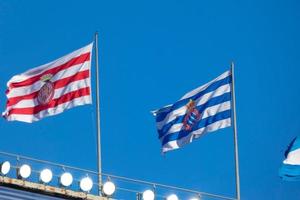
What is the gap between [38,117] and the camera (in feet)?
184

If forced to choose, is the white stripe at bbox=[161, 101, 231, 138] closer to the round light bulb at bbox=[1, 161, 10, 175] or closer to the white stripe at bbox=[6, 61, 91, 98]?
the white stripe at bbox=[6, 61, 91, 98]

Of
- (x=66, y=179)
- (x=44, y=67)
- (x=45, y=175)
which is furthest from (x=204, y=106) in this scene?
(x=45, y=175)

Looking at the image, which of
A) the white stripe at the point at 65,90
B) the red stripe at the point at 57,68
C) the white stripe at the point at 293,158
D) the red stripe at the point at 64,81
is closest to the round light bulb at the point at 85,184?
the white stripe at the point at 65,90

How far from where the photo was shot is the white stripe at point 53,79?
56.2 metres

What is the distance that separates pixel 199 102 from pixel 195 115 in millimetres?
482

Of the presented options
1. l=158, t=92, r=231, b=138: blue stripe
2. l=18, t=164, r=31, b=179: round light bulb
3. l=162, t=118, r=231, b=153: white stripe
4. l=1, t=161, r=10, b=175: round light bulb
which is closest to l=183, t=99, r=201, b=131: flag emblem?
l=158, t=92, r=231, b=138: blue stripe

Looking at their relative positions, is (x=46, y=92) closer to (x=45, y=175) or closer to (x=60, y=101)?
(x=60, y=101)

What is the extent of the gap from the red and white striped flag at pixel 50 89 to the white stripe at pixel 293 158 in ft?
22.7

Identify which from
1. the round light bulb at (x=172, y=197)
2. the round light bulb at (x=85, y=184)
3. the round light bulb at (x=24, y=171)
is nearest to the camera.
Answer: the round light bulb at (x=24, y=171)

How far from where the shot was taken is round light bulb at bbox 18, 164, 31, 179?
174 feet

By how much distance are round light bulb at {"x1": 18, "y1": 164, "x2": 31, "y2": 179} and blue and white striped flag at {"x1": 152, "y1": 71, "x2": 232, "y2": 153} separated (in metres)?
5.51

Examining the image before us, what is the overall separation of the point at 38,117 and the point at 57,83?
1.44 m

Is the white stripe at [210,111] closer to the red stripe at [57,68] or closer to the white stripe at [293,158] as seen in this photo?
the white stripe at [293,158]

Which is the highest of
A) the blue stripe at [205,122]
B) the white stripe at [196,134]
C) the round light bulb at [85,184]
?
the blue stripe at [205,122]
